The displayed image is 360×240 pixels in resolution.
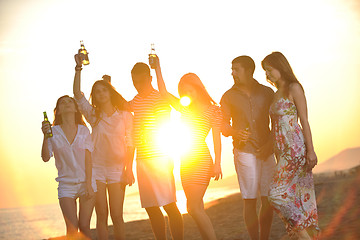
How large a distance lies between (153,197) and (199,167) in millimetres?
869

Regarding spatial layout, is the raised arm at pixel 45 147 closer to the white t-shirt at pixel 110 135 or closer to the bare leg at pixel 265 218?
the white t-shirt at pixel 110 135

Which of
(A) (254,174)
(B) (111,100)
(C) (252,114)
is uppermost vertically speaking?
(B) (111,100)

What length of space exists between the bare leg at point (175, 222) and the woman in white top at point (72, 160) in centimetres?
115

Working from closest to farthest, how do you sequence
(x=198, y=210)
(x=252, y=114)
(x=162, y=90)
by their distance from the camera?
(x=198, y=210) → (x=252, y=114) → (x=162, y=90)

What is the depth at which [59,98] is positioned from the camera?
7727 mm

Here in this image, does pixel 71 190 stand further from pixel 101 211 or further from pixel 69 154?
pixel 101 211

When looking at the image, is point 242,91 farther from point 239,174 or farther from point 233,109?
point 239,174

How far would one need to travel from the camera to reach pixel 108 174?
25.4 feet

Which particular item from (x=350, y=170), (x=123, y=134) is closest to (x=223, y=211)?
(x=350, y=170)

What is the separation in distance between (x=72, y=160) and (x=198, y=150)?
1854 millimetres

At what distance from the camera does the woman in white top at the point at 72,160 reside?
718cm

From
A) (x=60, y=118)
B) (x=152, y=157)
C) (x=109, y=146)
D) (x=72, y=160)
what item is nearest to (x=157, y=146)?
(x=152, y=157)

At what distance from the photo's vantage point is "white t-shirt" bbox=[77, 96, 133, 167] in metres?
7.80

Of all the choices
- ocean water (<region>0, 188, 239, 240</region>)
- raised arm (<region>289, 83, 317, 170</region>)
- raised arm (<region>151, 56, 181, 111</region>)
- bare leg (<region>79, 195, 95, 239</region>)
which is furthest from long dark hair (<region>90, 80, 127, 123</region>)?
ocean water (<region>0, 188, 239, 240</region>)
